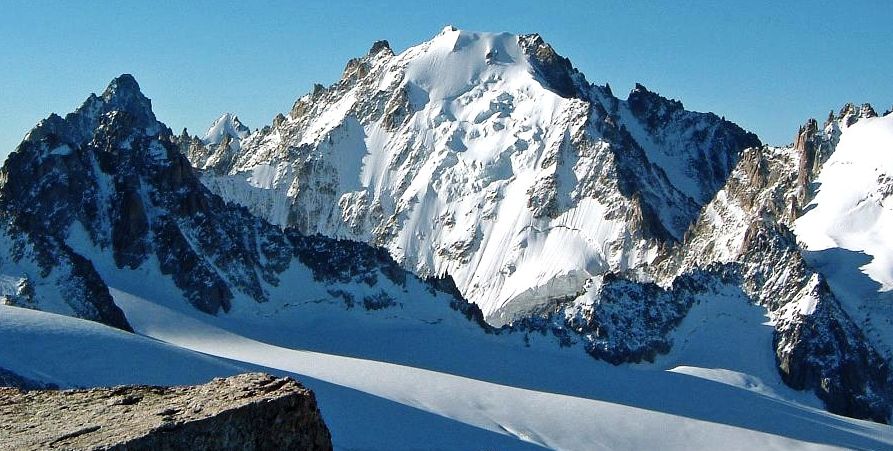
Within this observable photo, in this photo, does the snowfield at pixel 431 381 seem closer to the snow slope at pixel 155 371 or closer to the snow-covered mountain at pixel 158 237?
the snow slope at pixel 155 371

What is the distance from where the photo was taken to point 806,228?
16262 cm

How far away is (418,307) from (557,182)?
58.4 metres

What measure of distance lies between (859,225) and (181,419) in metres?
155

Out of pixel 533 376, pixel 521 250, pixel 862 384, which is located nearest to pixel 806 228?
pixel 862 384

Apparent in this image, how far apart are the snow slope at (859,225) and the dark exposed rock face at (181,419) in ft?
468

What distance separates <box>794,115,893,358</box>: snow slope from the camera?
484ft

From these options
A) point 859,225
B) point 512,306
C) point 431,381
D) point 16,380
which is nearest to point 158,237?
point 431,381

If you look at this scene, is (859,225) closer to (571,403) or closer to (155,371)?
(571,403)

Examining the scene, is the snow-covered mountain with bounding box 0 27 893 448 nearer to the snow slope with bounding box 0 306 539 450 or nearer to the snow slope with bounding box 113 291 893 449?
the snow slope with bounding box 113 291 893 449

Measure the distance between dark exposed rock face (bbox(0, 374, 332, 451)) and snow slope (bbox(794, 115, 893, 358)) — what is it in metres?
143

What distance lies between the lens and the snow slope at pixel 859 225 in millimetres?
147375

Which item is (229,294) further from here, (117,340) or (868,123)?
(868,123)

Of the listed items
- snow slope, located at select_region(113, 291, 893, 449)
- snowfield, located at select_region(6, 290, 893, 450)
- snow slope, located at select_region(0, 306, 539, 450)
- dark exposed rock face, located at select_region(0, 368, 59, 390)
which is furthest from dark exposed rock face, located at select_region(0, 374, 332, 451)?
snow slope, located at select_region(113, 291, 893, 449)

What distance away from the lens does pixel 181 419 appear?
32.1 ft
